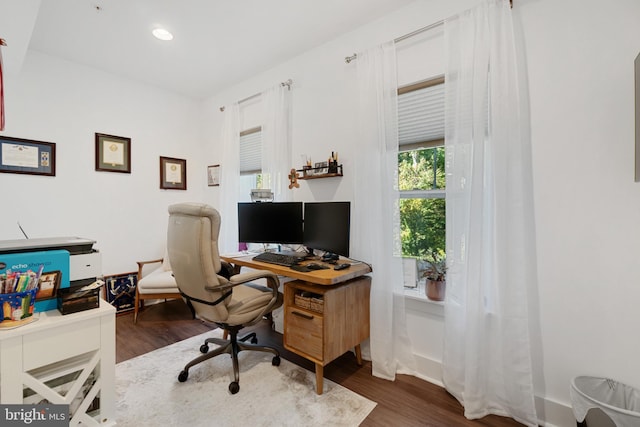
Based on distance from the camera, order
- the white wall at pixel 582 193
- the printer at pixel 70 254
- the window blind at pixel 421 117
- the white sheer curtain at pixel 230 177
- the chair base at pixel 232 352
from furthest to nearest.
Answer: the white sheer curtain at pixel 230 177, the window blind at pixel 421 117, the chair base at pixel 232 352, the white wall at pixel 582 193, the printer at pixel 70 254

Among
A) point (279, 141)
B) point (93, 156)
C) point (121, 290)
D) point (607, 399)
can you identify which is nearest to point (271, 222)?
point (279, 141)

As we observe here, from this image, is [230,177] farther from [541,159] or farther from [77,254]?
[541,159]

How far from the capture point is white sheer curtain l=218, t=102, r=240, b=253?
3.39 metres

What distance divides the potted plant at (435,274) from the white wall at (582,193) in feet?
1.76

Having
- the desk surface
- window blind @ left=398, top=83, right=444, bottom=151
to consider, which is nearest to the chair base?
the desk surface

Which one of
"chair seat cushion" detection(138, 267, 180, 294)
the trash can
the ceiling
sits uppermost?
the ceiling

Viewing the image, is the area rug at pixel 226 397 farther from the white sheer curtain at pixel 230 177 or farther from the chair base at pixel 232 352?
the white sheer curtain at pixel 230 177

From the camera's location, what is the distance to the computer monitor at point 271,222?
8.38ft

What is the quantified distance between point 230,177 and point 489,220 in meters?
2.75

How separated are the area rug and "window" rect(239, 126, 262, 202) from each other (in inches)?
75.0

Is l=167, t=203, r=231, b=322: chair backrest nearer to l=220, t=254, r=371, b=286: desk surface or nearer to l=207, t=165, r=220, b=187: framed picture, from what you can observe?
l=220, t=254, r=371, b=286: desk surface

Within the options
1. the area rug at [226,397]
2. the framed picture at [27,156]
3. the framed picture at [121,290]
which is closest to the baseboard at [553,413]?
the area rug at [226,397]

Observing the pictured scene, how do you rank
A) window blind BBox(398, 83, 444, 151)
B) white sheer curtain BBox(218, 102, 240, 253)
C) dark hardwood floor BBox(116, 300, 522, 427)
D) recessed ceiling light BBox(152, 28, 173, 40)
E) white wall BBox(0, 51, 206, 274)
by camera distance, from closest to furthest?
dark hardwood floor BBox(116, 300, 522, 427) < window blind BBox(398, 83, 444, 151) < recessed ceiling light BBox(152, 28, 173, 40) < white wall BBox(0, 51, 206, 274) < white sheer curtain BBox(218, 102, 240, 253)

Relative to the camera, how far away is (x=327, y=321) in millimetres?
1886
